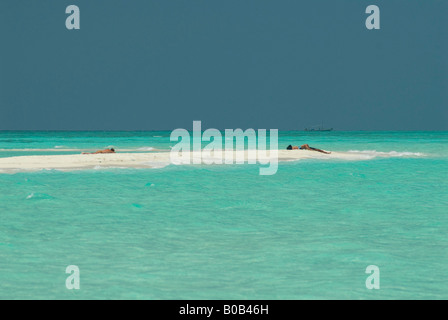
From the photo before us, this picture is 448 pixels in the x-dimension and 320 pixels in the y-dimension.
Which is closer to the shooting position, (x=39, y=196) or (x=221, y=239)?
(x=221, y=239)

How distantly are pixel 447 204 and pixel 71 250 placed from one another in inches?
429

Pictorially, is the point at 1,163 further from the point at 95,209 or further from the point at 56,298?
the point at 56,298

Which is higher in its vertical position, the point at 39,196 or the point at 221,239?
the point at 39,196

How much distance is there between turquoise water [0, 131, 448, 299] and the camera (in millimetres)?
7309

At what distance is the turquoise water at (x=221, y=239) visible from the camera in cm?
731

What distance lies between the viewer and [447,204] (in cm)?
1480

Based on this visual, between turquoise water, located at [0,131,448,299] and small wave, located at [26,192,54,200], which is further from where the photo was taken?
small wave, located at [26,192,54,200]

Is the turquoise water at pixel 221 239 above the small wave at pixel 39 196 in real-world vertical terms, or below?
below

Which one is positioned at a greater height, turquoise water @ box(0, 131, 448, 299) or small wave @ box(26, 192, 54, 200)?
small wave @ box(26, 192, 54, 200)

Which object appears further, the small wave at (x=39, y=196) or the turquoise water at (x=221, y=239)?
the small wave at (x=39, y=196)

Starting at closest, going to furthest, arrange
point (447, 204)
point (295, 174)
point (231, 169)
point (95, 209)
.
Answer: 1. point (95, 209)
2. point (447, 204)
3. point (295, 174)
4. point (231, 169)

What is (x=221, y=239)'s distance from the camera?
10.2 m
